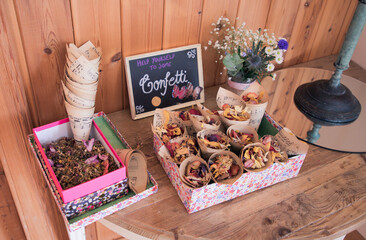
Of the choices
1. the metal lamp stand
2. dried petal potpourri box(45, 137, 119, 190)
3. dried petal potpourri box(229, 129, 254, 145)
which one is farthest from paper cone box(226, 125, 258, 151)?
dried petal potpourri box(45, 137, 119, 190)

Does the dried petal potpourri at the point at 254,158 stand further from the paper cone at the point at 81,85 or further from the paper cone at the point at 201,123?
the paper cone at the point at 81,85

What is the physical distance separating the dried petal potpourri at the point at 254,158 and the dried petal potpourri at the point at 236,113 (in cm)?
13

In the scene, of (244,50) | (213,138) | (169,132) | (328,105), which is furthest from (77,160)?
(328,105)

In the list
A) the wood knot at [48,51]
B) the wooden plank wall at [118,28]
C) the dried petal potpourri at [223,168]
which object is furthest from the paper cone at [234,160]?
the wood knot at [48,51]

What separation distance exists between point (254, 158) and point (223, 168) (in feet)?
0.33

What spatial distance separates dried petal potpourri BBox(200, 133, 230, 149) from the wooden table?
0.17 meters

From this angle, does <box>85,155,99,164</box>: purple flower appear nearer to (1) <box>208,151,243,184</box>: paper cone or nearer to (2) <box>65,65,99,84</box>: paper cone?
(2) <box>65,65,99,84</box>: paper cone

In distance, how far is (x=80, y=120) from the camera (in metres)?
1.09

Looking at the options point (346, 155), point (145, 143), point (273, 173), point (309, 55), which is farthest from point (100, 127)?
point (309, 55)

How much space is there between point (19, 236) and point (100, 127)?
2.55ft

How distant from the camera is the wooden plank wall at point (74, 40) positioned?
1.05 metres

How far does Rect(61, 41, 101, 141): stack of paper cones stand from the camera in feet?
3.39

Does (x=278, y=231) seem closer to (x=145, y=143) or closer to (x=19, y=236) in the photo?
(x=145, y=143)

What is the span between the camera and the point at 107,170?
1020 millimetres
